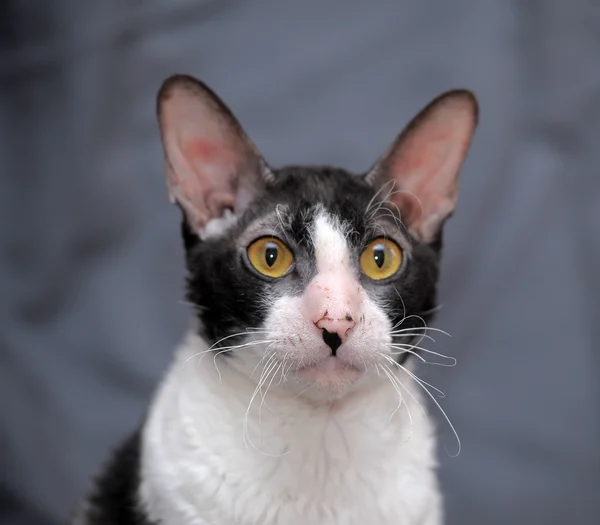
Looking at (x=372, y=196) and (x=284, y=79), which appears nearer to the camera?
(x=372, y=196)

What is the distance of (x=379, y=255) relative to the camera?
116 centimetres

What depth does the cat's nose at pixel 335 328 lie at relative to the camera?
1028 millimetres

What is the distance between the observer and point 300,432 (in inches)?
47.3

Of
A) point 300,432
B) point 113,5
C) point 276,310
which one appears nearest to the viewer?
point 276,310

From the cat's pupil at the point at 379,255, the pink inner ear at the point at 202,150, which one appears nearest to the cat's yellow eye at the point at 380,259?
the cat's pupil at the point at 379,255

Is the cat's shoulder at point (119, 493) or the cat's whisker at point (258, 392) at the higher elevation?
the cat's whisker at point (258, 392)

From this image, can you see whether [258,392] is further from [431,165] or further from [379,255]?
[431,165]

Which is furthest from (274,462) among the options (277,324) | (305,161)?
(305,161)

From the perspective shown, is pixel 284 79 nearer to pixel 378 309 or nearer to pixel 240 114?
pixel 240 114

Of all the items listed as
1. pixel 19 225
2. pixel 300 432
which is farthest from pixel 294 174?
pixel 19 225

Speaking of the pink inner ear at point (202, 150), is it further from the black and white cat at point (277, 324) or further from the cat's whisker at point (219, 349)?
the cat's whisker at point (219, 349)

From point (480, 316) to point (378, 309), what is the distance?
858mm

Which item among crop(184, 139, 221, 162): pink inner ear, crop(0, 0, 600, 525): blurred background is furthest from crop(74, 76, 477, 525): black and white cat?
crop(0, 0, 600, 525): blurred background

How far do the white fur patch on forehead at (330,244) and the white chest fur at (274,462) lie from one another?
20cm
